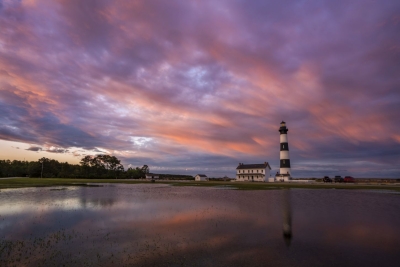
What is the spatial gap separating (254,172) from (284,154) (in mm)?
24428

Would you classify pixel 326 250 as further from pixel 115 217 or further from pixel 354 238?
pixel 115 217

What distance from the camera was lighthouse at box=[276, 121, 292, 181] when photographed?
364 ft

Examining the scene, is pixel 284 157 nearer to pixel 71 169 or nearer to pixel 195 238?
pixel 195 238

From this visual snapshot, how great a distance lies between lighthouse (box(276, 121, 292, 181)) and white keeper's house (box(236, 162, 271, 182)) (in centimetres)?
1548

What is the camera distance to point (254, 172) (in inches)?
5246

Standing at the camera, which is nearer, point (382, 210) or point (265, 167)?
point (382, 210)

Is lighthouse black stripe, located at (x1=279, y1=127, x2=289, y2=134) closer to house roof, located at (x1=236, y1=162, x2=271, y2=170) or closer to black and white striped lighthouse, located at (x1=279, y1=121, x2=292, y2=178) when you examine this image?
black and white striped lighthouse, located at (x1=279, y1=121, x2=292, y2=178)

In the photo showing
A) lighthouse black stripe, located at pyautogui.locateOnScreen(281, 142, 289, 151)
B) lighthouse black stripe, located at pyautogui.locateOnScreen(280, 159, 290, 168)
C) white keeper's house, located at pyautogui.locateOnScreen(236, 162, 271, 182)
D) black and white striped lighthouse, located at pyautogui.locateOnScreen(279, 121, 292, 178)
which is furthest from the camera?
white keeper's house, located at pyautogui.locateOnScreen(236, 162, 271, 182)

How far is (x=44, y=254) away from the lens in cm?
1421

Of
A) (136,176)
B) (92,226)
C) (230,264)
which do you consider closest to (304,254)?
(230,264)

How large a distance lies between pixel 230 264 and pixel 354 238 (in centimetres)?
1130

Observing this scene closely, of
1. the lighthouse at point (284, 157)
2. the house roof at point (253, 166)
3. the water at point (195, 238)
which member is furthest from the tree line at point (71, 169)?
the water at point (195, 238)

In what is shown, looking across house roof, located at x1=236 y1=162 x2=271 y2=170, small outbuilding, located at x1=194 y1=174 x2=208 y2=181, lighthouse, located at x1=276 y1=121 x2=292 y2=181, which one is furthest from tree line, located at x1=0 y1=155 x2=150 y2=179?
lighthouse, located at x1=276 y1=121 x2=292 y2=181

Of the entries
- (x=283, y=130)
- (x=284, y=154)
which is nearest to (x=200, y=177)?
(x=284, y=154)
